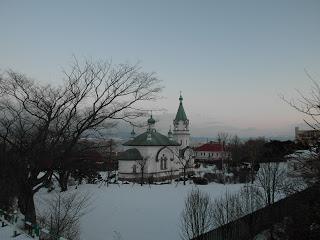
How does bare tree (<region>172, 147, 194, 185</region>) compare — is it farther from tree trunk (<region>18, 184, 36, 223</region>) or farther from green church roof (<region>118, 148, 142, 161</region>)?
tree trunk (<region>18, 184, 36, 223</region>)

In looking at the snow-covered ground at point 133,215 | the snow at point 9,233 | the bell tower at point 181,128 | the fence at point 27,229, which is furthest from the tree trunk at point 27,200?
Answer: the bell tower at point 181,128

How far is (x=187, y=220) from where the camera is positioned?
16734 millimetres

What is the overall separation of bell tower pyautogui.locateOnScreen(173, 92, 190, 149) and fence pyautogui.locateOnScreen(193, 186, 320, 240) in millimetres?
44701

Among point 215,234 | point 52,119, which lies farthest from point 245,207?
point 52,119

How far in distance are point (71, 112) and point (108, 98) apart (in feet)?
5.48

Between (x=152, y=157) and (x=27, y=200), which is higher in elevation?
(x=152, y=157)

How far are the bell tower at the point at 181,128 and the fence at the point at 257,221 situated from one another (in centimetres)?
4470

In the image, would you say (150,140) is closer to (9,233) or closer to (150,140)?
(150,140)

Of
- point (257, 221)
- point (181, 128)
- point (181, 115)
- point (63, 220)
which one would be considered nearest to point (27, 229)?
point (63, 220)

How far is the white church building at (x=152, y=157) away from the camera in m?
53.9

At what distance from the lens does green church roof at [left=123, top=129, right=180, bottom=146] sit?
56.5 meters

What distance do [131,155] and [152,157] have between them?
381 cm

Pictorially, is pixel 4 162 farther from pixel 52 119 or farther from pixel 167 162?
pixel 167 162

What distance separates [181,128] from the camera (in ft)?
222
